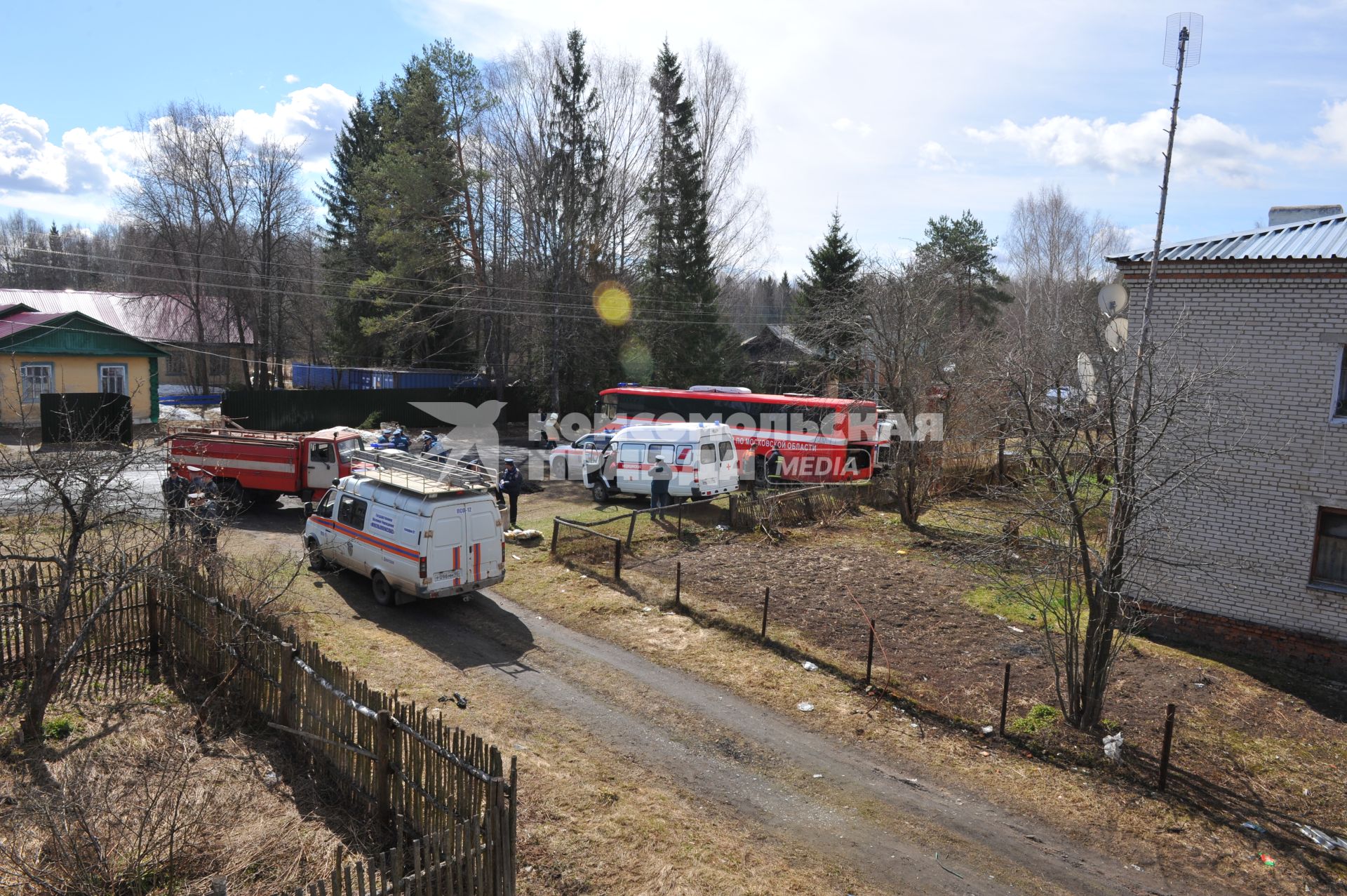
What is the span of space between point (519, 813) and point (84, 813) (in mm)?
3515

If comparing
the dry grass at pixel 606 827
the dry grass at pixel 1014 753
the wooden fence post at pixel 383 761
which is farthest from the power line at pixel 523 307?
the wooden fence post at pixel 383 761

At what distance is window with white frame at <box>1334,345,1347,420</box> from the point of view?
12.2m

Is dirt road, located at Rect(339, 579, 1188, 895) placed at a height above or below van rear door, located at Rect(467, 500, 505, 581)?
below

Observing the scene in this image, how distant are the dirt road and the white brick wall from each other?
24.5 feet

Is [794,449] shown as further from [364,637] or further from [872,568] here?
[364,637]

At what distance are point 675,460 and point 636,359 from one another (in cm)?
1927

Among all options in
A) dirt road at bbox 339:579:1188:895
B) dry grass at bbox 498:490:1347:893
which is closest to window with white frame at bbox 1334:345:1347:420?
dry grass at bbox 498:490:1347:893

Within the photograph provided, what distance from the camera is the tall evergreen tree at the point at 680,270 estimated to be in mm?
40375

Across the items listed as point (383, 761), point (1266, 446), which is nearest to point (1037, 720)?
point (1266, 446)

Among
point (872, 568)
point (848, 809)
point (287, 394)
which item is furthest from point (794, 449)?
point (287, 394)

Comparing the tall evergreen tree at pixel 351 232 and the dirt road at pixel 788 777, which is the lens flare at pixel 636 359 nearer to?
the tall evergreen tree at pixel 351 232

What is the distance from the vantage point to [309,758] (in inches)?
321

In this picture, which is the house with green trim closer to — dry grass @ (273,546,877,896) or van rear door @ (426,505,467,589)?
van rear door @ (426,505,467,589)

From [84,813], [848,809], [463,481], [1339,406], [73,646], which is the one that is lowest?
[848,809]
